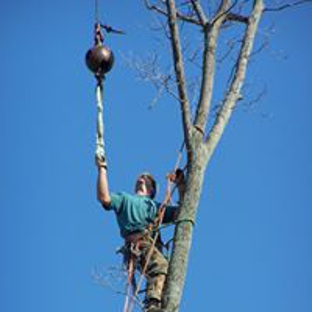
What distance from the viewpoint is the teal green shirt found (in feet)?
23.0

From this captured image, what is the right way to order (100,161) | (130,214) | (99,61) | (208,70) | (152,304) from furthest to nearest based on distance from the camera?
(130,214)
(208,70)
(99,61)
(100,161)
(152,304)

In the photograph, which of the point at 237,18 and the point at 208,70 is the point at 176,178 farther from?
the point at 237,18

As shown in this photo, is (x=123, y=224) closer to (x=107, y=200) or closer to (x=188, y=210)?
(x=107, y=200)

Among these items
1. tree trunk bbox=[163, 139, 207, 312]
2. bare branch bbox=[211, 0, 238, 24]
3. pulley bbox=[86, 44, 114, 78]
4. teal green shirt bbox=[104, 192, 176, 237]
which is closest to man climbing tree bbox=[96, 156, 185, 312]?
teal green shirt bbox=[104, 192, 176, 237]

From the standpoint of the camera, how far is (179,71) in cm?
671

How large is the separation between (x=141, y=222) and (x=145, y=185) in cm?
56

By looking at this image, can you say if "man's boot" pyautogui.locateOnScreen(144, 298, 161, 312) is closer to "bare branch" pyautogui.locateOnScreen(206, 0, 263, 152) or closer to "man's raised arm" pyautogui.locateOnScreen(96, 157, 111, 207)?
"man's raised arm" pyautogui.locateOnScreen(96, 157, 111, 207)

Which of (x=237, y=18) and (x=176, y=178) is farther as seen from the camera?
(x=237, y=18)

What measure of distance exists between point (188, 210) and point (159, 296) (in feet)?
2.02

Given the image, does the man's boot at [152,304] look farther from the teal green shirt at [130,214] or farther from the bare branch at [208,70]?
the bare branch at [208,70]

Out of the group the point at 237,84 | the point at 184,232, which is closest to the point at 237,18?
the point at 237,84

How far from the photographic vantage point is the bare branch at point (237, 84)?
21.7 feet

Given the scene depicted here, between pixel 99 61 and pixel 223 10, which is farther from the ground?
pixel 223 10

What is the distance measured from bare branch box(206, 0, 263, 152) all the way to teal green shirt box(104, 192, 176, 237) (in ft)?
2.30
